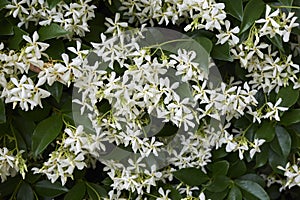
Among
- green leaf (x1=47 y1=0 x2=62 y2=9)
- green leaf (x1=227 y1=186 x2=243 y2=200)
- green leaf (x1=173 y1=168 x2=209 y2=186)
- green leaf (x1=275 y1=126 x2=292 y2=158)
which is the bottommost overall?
green leaf (x1=227 y1=186 x2=243 y2=200)

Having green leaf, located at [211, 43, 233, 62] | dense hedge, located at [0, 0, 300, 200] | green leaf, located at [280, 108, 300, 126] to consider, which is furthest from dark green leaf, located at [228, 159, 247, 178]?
green leaf, located at [211, 43, 233, 62]

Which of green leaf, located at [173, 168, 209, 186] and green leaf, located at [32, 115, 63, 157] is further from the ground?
green leaf, located at [32, 115, 63, 157]

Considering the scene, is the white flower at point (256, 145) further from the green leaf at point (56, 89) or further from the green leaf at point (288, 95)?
the green leaf at point (56, 89)

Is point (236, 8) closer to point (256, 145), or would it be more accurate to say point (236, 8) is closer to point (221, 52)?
point (221, 52)

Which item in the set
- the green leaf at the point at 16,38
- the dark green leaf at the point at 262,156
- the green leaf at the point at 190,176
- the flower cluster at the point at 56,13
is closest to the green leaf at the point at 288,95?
the dark green leaf at the point at 262,156

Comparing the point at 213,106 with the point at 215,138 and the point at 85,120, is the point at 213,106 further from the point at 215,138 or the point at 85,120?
the point at 85,120

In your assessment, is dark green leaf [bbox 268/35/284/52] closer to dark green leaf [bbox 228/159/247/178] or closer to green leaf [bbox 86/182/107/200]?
dark green leaf [bbox 228/159/247/178]

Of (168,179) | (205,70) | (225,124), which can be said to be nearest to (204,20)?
(205,70)
